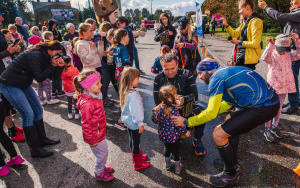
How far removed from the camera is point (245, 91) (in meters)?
2.26

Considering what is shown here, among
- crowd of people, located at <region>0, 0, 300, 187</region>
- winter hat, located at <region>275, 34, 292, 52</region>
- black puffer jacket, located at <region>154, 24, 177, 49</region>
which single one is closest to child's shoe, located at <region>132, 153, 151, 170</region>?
crowd of people, located at <region>0, 0, 300, 187</region>

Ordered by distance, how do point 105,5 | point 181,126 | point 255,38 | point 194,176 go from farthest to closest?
1. point 105,5
2. point 255,38
3. point 194,176
4. point 181,126

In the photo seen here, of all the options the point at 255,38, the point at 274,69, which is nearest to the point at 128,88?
the point at 255,38

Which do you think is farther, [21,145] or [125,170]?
[21,145]

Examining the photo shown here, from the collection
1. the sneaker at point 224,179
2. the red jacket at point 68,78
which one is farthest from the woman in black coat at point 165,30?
the sneaker at point 224,179

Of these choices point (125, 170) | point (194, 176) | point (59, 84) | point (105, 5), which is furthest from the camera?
point (105, 5)

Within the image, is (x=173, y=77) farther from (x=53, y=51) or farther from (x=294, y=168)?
(x=294, y=168)

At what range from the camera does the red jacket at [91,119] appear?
8.15ft

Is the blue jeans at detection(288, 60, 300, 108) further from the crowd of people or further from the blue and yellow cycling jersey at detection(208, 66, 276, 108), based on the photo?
the blue and yellow cycling jersey at detection(208, 66, 276, 108)

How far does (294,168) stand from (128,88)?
2708 mm

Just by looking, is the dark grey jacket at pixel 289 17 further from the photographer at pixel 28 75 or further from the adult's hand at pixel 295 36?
the photographer at pixel 28 75

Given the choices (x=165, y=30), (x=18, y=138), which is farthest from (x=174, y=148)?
(x=165, y=30)

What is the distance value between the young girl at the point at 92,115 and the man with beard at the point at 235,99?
1030mm

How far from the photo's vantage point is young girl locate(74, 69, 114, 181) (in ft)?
8.18
